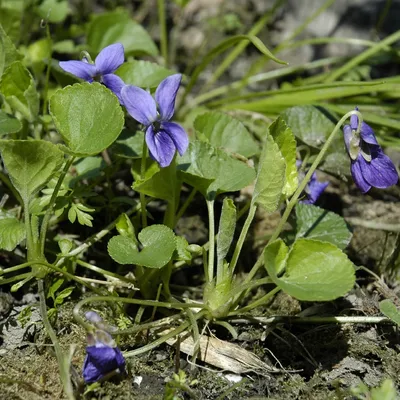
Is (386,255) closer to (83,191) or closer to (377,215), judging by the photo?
(377,215)

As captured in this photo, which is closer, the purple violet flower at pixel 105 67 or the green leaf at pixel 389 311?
the green leaf at pixel 389 311

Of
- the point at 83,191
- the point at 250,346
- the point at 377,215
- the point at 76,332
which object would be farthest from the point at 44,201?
the point at 377,215

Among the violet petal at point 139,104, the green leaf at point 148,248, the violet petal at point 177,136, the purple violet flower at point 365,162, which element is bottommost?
the green leaf at point 148,248

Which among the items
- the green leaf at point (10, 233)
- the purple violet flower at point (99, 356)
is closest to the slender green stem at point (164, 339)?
the purple violet flower at point (99, 356)

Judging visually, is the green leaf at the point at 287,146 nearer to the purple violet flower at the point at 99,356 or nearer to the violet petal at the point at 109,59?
the violet petal at the point at 109,59

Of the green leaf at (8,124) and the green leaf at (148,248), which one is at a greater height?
the green leaf at (8,124)

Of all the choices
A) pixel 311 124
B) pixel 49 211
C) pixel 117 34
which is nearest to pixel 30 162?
pixel 49 211
